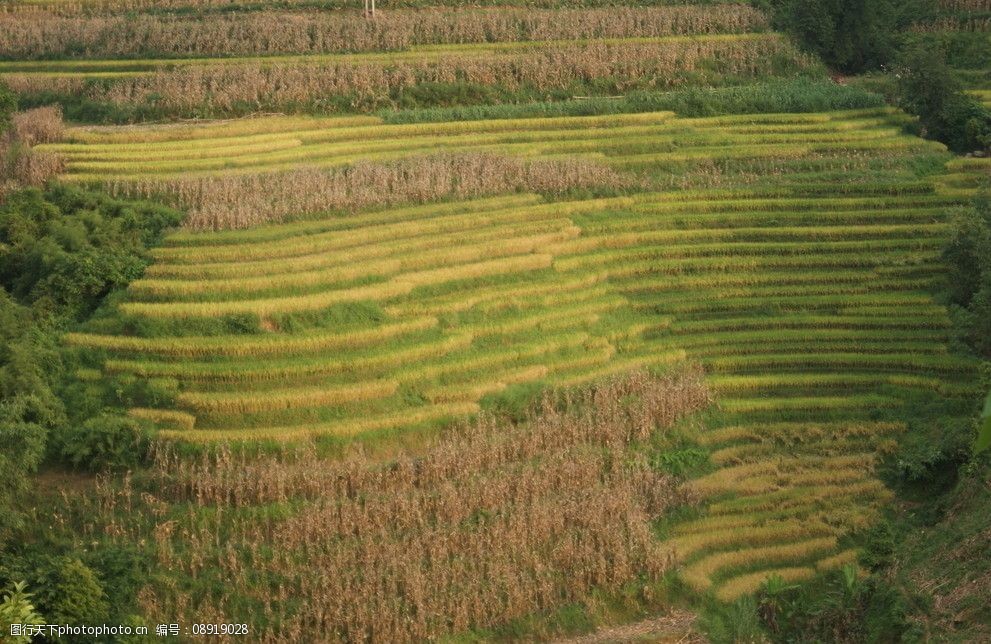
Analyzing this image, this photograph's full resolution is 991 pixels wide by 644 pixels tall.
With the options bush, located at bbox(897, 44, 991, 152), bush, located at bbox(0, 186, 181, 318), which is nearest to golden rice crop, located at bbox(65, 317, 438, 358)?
bush, located at bbox(0, 186, 181, 318)

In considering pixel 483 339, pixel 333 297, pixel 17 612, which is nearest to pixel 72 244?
pixel 333 297

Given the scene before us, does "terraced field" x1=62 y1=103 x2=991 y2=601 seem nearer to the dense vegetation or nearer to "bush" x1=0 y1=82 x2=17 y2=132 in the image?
the dense vegetation

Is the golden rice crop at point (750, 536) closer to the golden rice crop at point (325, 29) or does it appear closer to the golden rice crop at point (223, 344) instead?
the golden rice crop at point (223, 344)

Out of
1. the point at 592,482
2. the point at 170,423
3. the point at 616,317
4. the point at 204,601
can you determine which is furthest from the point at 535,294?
the point at 204,601

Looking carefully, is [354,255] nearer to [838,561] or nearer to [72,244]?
[72,244]

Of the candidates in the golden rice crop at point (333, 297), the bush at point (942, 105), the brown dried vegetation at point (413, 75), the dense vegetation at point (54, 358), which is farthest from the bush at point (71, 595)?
the bush at point (942, 105)

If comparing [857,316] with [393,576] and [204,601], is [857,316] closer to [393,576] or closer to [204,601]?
[393,576]
